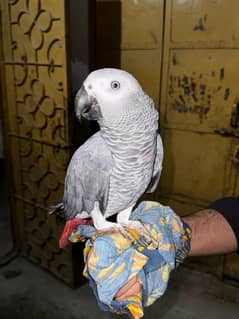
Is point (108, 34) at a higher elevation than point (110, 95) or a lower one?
higher

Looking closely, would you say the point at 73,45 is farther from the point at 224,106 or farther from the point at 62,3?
the point at 224,106

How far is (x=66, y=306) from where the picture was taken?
1663 mm

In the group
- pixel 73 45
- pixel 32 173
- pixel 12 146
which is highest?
pixel 73 45

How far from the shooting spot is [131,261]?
0.79m

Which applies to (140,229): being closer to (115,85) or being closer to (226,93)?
(115,85)

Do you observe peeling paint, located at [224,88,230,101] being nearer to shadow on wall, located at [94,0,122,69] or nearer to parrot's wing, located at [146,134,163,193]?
shadow on wall, located at [94,0,122,69]

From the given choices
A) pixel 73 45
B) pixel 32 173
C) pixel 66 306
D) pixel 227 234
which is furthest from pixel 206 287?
pixel 73 45

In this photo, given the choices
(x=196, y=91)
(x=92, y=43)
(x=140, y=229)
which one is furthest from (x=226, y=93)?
(x=140, y=229)

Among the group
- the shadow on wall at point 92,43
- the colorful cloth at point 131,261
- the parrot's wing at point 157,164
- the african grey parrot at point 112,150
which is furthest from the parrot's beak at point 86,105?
the shadow on wall at point 92,43

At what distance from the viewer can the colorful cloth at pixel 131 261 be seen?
29.8 inches

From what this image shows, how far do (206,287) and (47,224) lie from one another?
100 cm

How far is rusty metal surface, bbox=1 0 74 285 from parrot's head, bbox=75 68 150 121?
2.35 feet

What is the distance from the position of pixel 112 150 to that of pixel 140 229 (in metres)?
0.25

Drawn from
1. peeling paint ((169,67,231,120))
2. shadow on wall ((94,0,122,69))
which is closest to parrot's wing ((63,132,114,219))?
peeling paint ((169,67,231,120))
